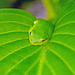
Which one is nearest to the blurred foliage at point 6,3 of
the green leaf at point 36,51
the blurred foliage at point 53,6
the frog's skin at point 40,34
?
the blurred foliage at point 53,6

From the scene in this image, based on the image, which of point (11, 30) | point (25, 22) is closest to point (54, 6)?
point (25, 22)

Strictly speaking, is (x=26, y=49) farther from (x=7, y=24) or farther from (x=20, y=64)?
(x=7, y=24)

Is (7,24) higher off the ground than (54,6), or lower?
lower

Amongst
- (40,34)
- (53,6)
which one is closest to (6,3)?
(53,6)

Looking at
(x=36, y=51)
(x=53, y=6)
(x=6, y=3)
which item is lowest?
(x=36, y=51)

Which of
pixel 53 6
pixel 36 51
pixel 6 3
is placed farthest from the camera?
pixel 6 3

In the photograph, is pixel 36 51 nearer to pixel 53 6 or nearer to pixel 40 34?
pixel 40 34

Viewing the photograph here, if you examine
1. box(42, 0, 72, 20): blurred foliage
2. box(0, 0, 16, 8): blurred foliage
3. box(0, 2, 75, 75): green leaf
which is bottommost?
box(0, 2, 75, 75): green leaf

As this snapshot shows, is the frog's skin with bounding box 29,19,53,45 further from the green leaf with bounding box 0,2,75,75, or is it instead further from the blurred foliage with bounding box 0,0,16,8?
the blurred foliage with bounding box 0,0,16,8

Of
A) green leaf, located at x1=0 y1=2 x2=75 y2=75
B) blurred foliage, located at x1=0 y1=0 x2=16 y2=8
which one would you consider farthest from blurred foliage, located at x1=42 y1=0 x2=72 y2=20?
blurred foliage, located at x1=0 y1=0 x2=16 y2=8
